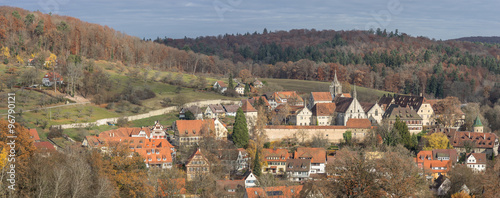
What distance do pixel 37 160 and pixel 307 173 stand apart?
2724cm

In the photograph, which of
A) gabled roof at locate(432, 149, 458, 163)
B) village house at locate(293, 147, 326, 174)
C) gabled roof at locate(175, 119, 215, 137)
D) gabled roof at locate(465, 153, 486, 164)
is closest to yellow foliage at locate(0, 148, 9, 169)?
gabled roof at locate(175, 119, 215, 137)

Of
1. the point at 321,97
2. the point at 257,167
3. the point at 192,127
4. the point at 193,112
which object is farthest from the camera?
the point at 321,97

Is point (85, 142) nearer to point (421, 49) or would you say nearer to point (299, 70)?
point (299, 70)

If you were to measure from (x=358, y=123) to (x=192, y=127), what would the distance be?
1784 cm

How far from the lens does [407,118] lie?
65.6m

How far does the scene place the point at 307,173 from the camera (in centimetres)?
5222

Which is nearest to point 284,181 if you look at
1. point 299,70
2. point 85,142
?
point 85,142

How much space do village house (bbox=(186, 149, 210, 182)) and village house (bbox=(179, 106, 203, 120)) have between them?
61.4 ft

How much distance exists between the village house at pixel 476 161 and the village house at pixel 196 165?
82.9 ft

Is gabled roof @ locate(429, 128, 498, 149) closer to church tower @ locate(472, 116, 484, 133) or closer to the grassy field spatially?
church tower @ locate(472, 116, 484, 133)

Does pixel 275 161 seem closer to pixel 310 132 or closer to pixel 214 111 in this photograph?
pixel 310 132

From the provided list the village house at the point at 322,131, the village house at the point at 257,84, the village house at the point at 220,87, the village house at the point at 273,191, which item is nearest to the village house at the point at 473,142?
the village house at the point at 322,131

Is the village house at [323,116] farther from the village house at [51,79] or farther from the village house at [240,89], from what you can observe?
the village house at [51,79]

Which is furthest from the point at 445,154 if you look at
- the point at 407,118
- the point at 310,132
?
the point at 310,132
